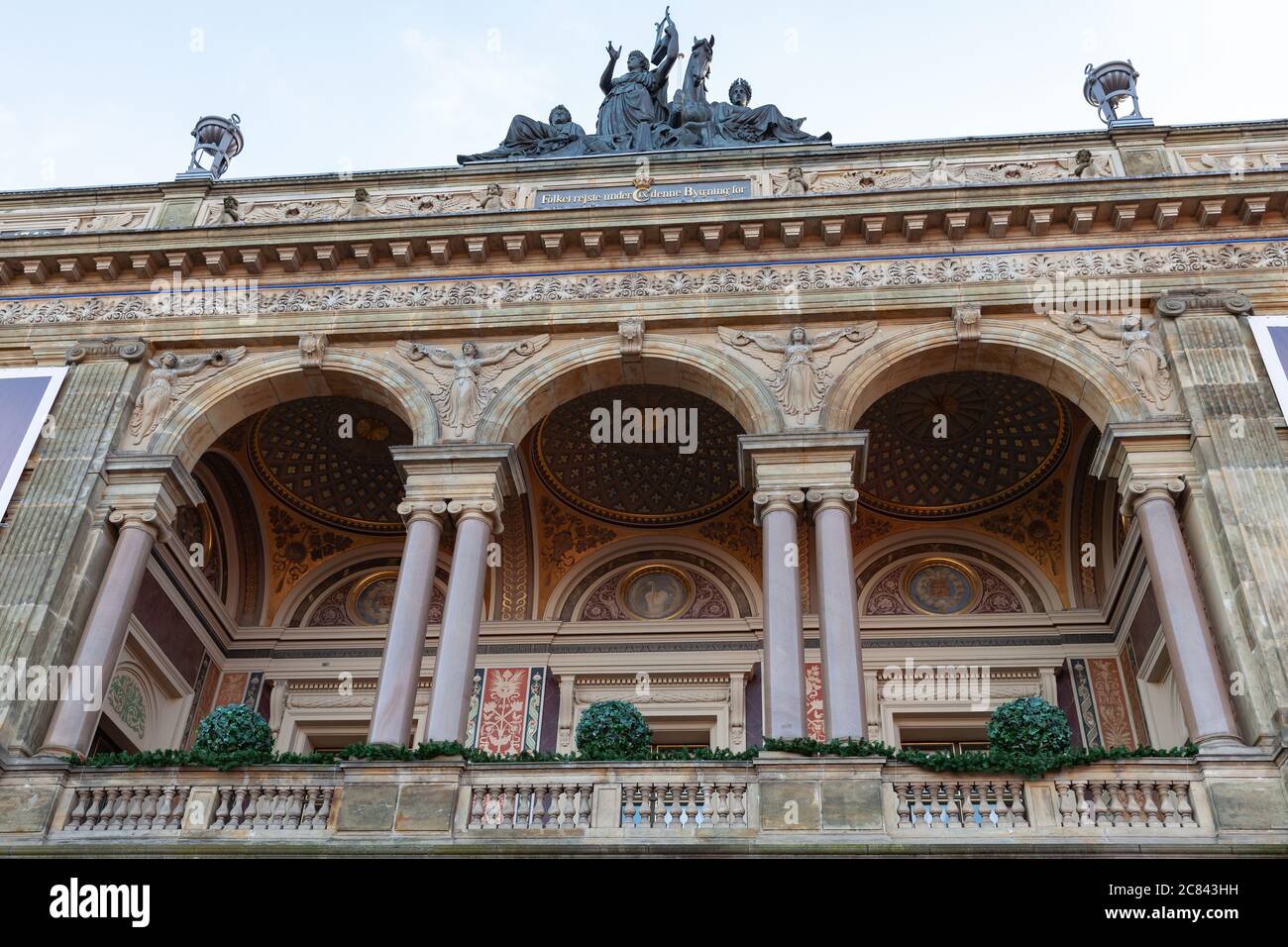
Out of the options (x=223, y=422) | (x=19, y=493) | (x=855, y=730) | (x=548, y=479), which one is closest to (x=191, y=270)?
(x=223, y=422)

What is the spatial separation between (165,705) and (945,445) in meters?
11.5

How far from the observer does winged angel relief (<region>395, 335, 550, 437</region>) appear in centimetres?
1523

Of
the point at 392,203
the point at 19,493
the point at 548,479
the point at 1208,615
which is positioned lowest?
the point at 1208,615

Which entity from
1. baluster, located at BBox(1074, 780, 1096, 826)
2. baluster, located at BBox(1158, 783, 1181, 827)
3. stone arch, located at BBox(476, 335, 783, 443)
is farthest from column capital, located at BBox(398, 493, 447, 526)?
baluster, located at BBox(1158, 783, 1181, 827)

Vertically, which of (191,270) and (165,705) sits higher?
(191,270)

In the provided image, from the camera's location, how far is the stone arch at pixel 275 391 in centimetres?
1543

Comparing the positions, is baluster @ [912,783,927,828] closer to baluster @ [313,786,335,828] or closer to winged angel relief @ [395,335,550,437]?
baluster @ [313,786,335,828]

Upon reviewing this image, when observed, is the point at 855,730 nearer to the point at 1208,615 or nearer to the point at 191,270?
the point at 1208,615

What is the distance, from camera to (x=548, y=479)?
750 inches

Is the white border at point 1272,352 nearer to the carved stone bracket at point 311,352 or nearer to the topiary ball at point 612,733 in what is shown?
the topiary ball at point 612,733

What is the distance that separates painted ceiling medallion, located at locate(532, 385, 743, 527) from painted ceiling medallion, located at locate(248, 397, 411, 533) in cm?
226

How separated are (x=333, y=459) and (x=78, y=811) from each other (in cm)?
770

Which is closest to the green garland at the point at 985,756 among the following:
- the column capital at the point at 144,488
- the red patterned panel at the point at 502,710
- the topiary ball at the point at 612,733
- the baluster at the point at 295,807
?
the topiary ball at the point at 612,733
